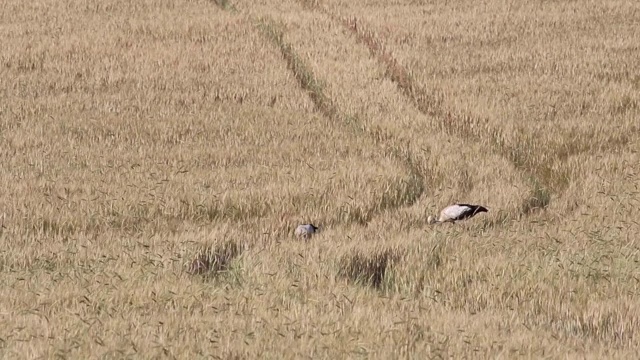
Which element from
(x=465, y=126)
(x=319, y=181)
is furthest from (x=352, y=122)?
(x=319, y=181)

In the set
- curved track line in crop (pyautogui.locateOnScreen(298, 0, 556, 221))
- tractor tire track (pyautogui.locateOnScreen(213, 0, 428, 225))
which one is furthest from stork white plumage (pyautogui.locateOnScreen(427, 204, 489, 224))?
tractor tire track (pyautogui.locateOnScreen(213, 0, 428, 225))

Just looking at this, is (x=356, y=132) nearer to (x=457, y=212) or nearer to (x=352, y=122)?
(x=352, y=122)

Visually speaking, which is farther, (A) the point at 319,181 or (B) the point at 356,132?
(B) the point at 356,132

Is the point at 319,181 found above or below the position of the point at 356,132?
above

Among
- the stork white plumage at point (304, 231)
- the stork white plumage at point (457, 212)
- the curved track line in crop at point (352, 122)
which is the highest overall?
the stork white plumage at point (457, 212)

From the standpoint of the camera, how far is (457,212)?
7098mm

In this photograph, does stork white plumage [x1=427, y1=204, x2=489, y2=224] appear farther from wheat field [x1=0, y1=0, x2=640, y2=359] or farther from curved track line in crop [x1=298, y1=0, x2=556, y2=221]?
Result: curved track line in crop [x1=298, y1=0, x2=556, y2=221]

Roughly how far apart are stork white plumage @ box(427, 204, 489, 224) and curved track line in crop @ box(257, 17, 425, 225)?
51 cm

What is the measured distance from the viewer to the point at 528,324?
193 inches

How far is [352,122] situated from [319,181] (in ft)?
6.88

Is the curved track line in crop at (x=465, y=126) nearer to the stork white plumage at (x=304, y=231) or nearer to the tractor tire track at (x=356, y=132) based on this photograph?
the tractor tire track at (x=356, y=132)

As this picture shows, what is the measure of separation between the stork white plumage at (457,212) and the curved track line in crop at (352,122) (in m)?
0.51

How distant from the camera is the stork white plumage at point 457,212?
7.09 metres

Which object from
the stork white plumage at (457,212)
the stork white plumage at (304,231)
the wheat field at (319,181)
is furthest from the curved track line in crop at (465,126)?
the stork white plumage at (304,231)
